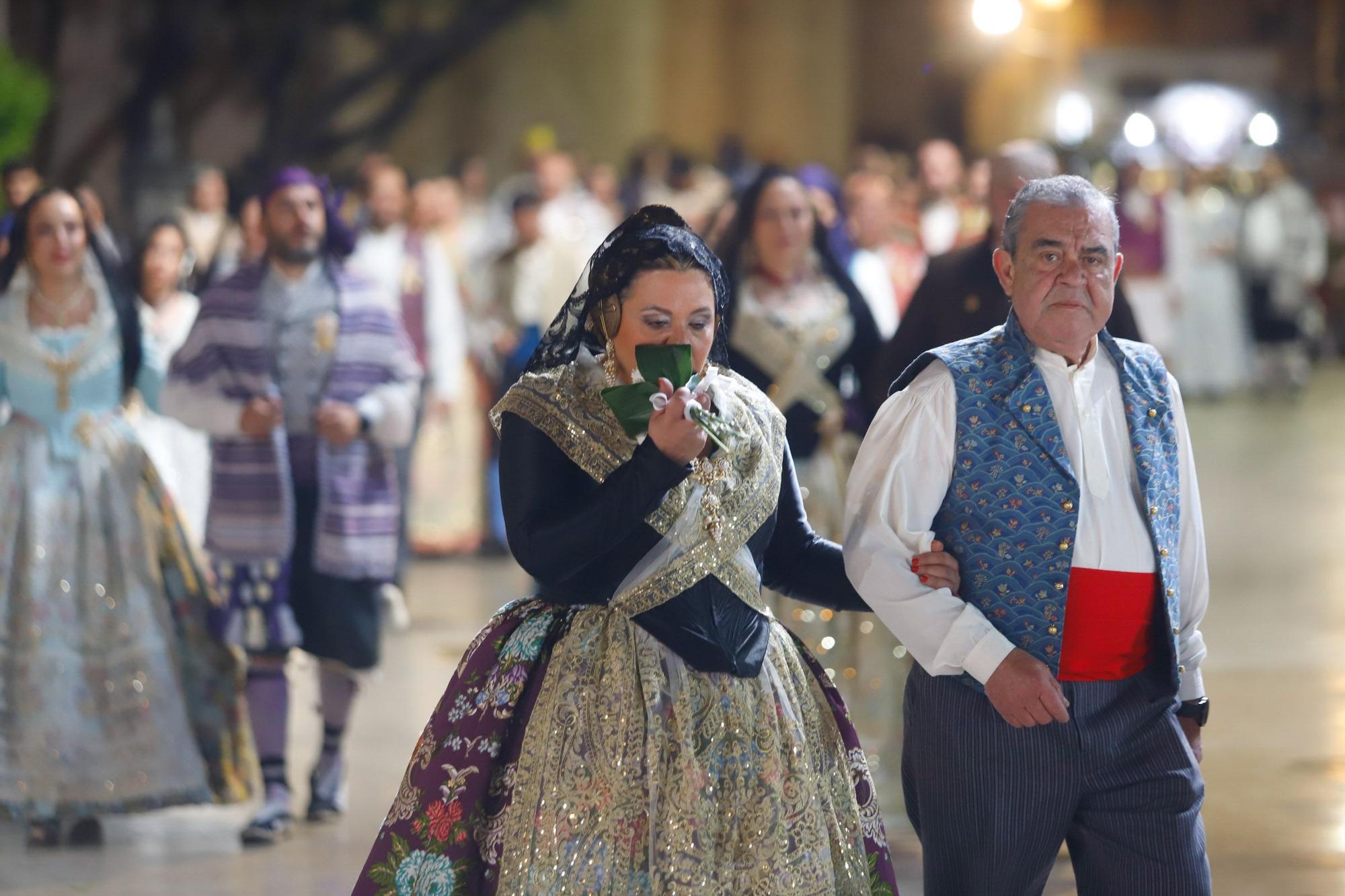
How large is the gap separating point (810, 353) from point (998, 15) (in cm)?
597

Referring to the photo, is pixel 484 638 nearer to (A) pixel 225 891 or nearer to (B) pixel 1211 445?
(A) pixel 225 891

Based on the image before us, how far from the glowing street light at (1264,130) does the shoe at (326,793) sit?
22.7 meters

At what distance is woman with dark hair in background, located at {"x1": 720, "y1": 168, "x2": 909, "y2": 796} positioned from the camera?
578cm

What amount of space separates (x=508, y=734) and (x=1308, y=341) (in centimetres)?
1958

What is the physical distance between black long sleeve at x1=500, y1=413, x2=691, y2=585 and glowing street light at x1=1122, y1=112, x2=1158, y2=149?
2414cm

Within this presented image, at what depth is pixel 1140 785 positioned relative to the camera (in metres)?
3.29

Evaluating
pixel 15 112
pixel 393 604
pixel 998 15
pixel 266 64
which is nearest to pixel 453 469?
pixel 15 112

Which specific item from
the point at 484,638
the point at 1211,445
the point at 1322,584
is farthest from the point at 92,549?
the point at 1211,445

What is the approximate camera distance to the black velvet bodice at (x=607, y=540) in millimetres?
3160

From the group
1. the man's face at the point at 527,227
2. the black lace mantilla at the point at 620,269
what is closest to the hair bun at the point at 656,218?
the black lace mantilla at the point at 620,269

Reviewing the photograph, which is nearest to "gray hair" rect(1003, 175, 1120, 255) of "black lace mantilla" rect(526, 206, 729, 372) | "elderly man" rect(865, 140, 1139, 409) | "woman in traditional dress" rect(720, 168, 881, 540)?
"black lace mantilla" rect(526, 206, 729, 372)

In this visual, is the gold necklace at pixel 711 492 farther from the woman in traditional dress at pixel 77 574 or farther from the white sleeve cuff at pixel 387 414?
the woman in traditional dress at pixel 77 574

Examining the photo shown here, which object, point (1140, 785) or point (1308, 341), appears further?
point (1308, 341)

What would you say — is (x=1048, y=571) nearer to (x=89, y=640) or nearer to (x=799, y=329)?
(x=799, y=329)
